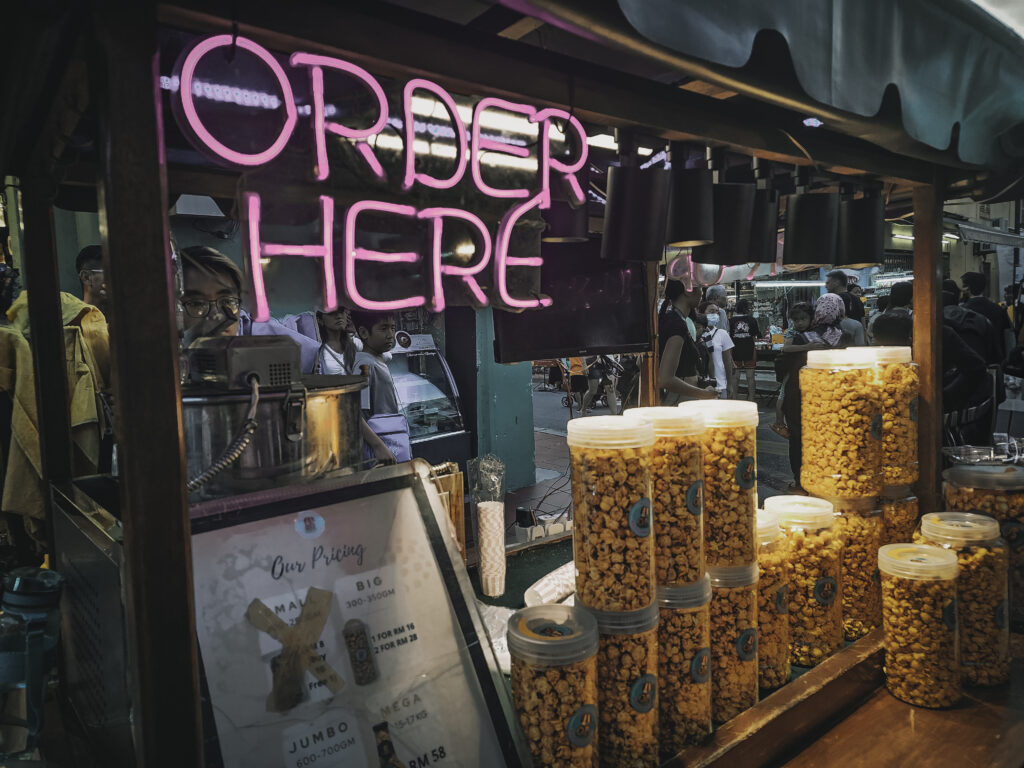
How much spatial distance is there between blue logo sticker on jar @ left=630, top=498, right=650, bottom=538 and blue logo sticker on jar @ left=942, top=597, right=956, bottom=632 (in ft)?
3.36

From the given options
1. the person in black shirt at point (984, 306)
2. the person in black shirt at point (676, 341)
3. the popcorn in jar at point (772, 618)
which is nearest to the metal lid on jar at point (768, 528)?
the popcorn in jar at point (772, 618)

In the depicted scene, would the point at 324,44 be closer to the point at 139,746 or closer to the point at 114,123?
the point at 114,123

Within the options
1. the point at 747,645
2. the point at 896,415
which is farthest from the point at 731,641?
the point at 896,415

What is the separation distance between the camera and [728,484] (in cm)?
156

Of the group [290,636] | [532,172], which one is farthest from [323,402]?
[532,172]

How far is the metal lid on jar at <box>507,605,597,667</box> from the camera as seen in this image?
1188 millimetres

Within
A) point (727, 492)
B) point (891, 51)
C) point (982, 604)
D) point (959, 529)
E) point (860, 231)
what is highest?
point (891, 51)

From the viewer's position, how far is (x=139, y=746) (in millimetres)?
927

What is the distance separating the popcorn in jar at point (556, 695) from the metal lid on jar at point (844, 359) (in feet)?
4.37

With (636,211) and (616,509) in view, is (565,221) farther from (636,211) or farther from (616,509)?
(616,509)

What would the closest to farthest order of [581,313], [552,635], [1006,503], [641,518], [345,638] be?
[345,638]
[552,635]
[641,518]
[1006,503]
[581,313]

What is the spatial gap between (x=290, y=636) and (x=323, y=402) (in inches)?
17.6

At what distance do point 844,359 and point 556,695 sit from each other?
1.49 meters

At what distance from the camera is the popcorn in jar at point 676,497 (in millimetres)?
1447
